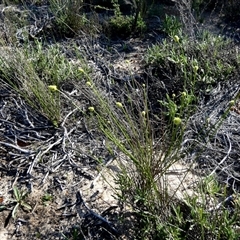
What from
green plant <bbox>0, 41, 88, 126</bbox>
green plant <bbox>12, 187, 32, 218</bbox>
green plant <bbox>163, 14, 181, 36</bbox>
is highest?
green plant <bbox>163, 14, 181, 36</bbox>

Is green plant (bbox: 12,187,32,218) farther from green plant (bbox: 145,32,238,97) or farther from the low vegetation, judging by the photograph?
green plant (bbox: 145,32,238,97)

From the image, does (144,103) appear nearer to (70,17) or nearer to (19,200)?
(19,200)

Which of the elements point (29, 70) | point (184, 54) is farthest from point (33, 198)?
point (184, 54)

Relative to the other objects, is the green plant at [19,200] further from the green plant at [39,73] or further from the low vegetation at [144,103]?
the green plant at [39,73]

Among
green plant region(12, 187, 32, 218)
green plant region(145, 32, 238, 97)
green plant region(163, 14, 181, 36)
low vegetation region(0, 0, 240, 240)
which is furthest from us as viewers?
green plant region(163, 14, 181, 36)

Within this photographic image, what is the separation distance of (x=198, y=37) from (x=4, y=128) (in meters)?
2.14

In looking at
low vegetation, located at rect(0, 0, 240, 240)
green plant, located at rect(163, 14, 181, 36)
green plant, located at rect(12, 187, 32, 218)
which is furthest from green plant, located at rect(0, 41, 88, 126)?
green plant, located at rect(163, 14, 181, 36)

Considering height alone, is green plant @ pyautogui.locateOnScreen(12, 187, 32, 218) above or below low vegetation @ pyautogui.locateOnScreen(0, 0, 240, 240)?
below

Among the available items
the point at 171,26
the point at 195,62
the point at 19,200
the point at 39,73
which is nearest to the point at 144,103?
the point at 19,200

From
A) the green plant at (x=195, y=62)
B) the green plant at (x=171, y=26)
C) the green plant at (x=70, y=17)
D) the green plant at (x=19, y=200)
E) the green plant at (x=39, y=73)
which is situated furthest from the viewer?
the green plant at (x=70, y=17)

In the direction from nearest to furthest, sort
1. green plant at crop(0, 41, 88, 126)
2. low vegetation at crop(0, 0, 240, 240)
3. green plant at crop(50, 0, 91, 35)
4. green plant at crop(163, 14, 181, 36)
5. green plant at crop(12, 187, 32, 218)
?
1. low vegetation at crop(0, 0, 240, 240)
2. green plant at crop(12, 187, 32, 218)
3. green plant at crop(0, 41, 88, 126)
4. green plant at crop(163, 14, 181, 36)
5. green plant at crop(50, 0, 91, 35)

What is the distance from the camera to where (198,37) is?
405 cm

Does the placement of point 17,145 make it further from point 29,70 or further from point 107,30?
point 107,30

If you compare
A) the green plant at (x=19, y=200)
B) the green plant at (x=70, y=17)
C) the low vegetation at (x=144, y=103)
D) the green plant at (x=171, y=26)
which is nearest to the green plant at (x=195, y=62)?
the low vegetation at (x=144, y=103)
